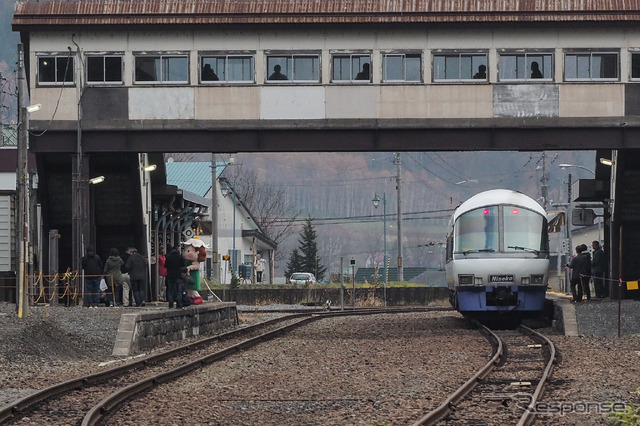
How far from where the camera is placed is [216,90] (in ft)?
111

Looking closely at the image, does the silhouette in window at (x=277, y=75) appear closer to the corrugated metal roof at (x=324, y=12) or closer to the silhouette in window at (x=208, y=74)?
the corrugated metal roof at (x=324, y=12)

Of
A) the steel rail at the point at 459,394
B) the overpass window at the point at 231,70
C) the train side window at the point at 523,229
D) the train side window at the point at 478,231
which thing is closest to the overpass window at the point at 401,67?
the overpass window at the point at 231,70

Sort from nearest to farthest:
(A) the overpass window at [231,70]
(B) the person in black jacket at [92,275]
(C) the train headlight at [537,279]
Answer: (C) the train headlight at [537,279]
(B) the person in black jacket at [92,275]
(A) the overpass window at [231,70]

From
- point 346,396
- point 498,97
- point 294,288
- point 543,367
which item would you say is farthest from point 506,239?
point 294,288

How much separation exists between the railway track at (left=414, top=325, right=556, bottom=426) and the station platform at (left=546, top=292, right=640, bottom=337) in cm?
451

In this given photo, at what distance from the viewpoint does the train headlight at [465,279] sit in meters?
26.3

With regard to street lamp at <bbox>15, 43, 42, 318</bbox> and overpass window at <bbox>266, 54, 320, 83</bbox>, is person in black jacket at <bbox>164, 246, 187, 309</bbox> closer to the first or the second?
street lamp at <bbox>15, 43, 42, 318</bbox>

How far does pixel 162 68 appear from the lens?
34156 millimetres

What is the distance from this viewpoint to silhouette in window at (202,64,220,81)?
3394 centimetres

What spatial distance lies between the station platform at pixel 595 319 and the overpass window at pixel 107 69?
1340cm

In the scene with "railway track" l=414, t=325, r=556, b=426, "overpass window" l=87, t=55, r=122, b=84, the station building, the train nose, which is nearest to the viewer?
"railway track" l=414, t=325, r=556, b=426

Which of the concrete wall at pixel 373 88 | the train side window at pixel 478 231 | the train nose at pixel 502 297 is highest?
the concrete wall at pixel 373 88

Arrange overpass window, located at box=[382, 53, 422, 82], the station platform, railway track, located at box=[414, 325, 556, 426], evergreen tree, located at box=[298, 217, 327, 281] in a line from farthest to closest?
1. evergreen tree, located at box=[298, 217, 327, 281]
2. overpass window, located at box=[382, 53, 422, 82]
3. the station platform
4. railway track, located at box=[414, 325, 556, 426]

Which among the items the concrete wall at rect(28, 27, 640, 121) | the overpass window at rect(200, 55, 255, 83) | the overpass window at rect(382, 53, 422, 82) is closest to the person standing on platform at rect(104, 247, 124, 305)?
the concrete wall at rect(28, 27, 640, 121)
